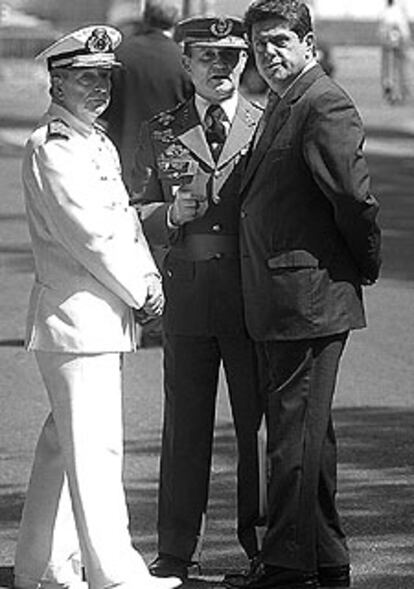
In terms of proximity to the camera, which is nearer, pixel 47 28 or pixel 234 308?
→ pixel 234 308

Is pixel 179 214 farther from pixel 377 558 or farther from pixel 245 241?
→ pixel 377 558

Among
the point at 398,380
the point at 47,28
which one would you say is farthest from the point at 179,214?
the point at 47,28

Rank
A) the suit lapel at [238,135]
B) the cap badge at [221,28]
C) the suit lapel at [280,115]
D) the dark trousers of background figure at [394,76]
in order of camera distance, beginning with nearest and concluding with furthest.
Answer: the suit lapel at [280,115], the cap badge at [221,28], the suit lapel at [238,135], the dark trousers of background figure at [394,76]

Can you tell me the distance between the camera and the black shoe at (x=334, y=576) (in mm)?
7590

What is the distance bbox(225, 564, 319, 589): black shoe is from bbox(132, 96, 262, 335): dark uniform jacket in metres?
0.85

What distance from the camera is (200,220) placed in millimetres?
7664

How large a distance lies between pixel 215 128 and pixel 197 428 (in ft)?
3.52

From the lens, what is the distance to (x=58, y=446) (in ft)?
24.5

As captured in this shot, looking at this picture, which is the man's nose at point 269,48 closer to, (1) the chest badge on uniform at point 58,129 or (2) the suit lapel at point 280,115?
(2) the suit lapel at point 280,115

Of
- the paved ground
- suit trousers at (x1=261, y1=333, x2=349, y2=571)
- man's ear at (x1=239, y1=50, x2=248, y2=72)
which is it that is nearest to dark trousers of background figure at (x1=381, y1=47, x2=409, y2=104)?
the paved ground

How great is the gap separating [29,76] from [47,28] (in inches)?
140

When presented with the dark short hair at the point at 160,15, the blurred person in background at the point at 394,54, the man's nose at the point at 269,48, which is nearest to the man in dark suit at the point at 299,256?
the man's nose at the point at 269,48

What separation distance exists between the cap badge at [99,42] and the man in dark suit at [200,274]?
0.53 metres

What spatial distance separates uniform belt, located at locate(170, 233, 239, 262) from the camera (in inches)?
302
